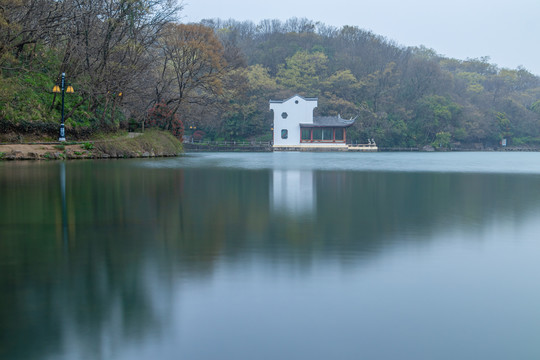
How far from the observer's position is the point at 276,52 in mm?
69625

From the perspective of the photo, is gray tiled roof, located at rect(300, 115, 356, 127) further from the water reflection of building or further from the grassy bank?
the water reflection of building

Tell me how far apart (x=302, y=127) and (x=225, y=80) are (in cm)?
1972

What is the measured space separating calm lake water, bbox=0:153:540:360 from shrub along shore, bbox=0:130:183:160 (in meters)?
15.0

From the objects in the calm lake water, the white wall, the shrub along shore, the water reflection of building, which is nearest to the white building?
the white wall

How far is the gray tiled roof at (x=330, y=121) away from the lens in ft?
187

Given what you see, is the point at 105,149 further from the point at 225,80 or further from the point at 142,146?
the point at 225,80

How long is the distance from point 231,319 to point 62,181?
10.6 metres

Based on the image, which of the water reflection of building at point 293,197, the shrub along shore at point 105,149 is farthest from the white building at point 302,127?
the water reflection of building at point 293,197

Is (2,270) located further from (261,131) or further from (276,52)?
(276,52)

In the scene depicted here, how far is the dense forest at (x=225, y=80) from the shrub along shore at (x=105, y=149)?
4.84 ft

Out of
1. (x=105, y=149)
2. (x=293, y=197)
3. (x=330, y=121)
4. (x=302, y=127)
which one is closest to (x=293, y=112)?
(x=302, y=127)

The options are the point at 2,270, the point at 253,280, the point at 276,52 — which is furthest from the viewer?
the point at 276,52

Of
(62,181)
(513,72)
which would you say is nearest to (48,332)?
(62,181)

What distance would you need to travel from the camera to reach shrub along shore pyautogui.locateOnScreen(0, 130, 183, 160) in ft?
72.5
